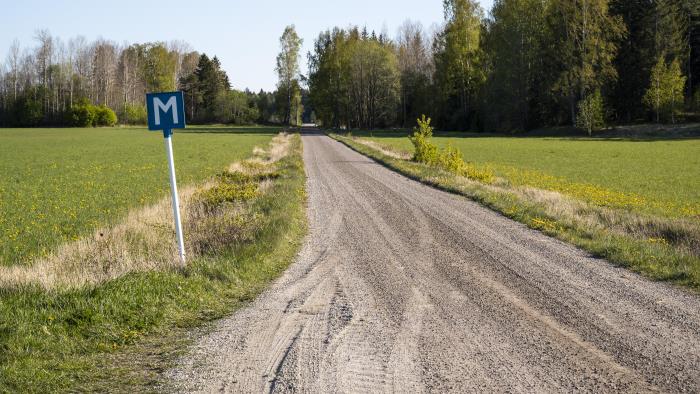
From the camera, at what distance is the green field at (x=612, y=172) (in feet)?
65.7

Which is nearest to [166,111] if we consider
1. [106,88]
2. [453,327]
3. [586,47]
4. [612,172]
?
[453,327]

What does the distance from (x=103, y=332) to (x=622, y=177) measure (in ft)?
89.3

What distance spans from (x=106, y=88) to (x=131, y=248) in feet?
405

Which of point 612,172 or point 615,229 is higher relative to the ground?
point 612,172

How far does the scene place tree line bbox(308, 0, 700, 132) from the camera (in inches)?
2463

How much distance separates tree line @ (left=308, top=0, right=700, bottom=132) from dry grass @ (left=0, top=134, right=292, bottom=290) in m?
55.5

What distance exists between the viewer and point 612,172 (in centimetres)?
3002

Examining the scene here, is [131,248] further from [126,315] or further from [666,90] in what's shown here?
[666,90]

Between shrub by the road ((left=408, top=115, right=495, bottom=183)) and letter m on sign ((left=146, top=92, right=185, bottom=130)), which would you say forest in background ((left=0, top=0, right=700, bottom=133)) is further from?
letter m on sign ((left=146, top=92, right=185, bottom=130))

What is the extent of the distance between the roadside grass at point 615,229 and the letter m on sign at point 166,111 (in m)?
7.63

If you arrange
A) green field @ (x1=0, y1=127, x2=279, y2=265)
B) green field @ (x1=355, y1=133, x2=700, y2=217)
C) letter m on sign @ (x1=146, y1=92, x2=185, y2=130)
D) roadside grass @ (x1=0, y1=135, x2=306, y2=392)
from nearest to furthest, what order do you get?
1. roadside grass @ (x1=0, y1=135, x2=306, y2=392)
2. letter m on sign @ (x1=146, y1=92, x2=185, y2=130)
3. green field @ (x1=0, y1=127, x2=279, y2=265)
4. green field @ (x1=355, y1=133, x2=700, y2=217)

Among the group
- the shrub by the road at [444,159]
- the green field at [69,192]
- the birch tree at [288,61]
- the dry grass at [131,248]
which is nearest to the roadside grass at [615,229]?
the shrub by the road at [444,159]

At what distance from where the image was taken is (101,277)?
27.3ft

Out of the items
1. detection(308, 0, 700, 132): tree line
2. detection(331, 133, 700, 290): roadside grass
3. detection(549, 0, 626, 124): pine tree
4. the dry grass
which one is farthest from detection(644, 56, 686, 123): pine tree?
the dry grass
